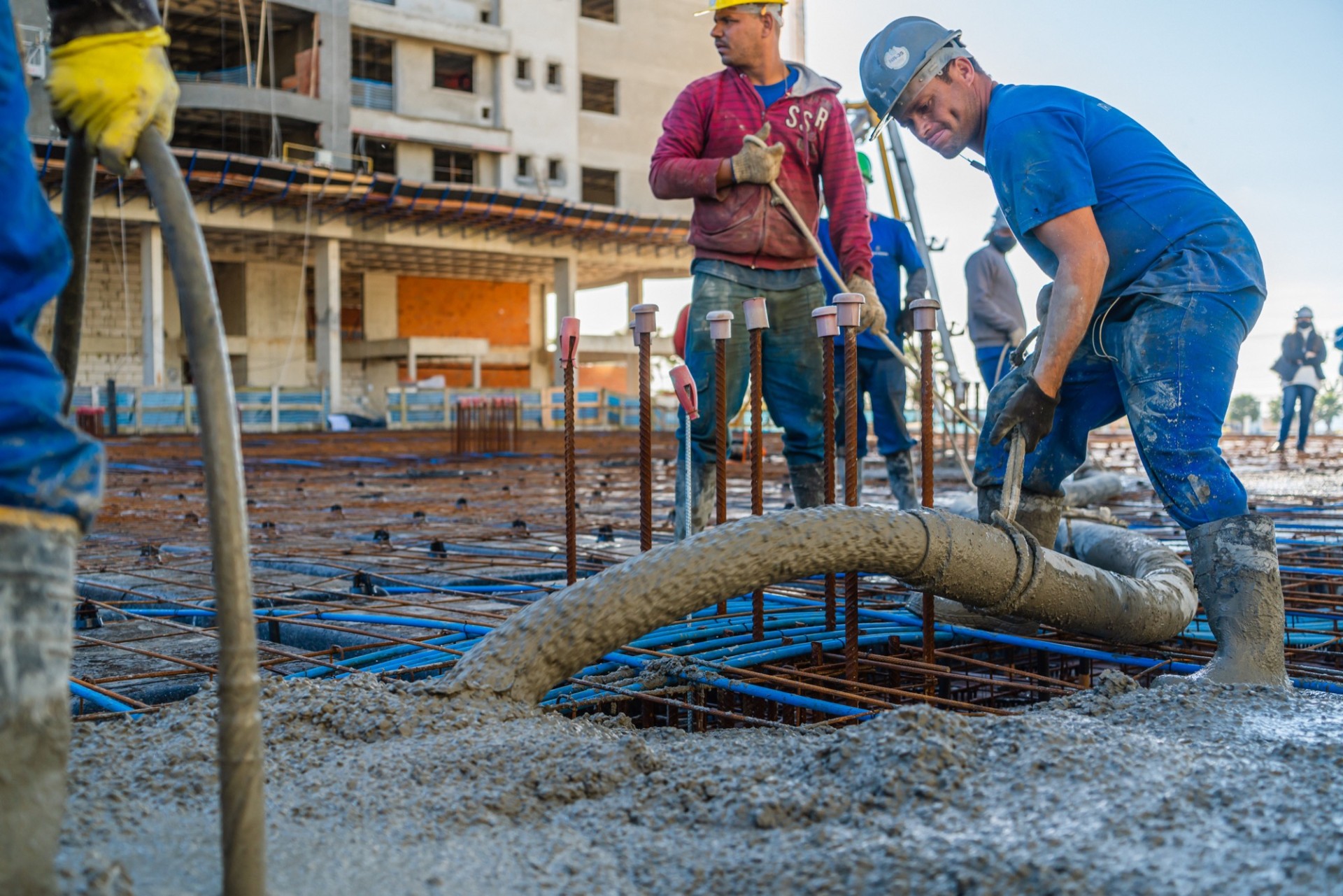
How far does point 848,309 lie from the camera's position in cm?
282

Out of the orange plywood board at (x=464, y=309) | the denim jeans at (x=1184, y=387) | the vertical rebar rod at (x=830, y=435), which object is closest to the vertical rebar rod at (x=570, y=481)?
the vertical rebar rod at (x=830, y=435)

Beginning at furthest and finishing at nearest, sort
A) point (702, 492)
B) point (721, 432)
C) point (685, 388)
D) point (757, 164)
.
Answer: point (702, 492) → point (757, 164) → point (721, 432) → point (685, 388)

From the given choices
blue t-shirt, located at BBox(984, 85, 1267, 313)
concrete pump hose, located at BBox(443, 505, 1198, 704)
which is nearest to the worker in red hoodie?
blue t-shirt, located at BBox(984, 85, 1267, 313)

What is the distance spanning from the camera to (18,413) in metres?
1.30

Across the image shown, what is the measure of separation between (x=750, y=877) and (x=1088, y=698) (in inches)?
45.1

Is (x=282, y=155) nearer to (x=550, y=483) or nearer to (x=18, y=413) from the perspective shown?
(x=550, y=483)

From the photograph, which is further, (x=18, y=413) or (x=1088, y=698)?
(x=1088, y=698)

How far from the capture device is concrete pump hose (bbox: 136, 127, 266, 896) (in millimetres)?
1274

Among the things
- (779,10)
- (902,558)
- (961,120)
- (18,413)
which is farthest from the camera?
(779,10)

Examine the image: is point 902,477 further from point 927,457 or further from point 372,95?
point 372,95

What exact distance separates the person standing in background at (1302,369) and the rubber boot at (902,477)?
10782 mm

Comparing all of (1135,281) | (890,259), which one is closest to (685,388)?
(1135,281)

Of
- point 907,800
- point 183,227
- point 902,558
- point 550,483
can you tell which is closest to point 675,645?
point 902,558

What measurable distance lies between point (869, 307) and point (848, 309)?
136cm
